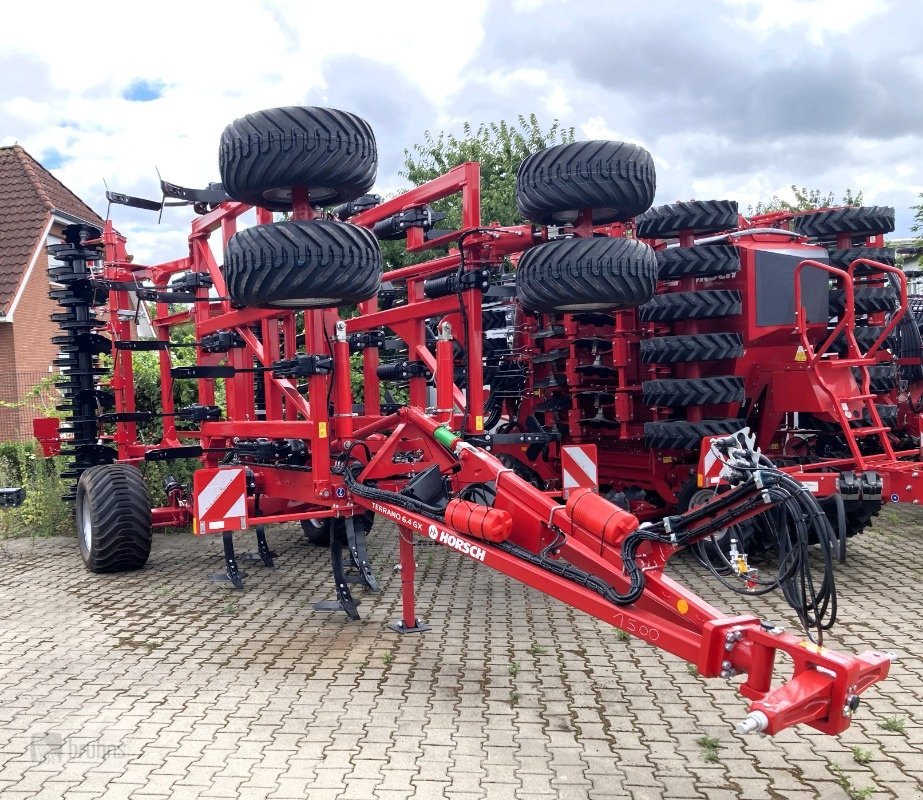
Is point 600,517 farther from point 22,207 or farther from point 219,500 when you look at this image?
point 22,207

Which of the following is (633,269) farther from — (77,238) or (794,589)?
(77,238)

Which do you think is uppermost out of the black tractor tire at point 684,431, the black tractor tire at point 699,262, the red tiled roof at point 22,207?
the red tiled roof at point 22,207

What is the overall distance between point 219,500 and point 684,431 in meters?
3.67

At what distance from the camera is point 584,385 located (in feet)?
27.6

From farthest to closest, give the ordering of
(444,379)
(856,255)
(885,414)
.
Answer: (856,255), (885,414), (444,379)

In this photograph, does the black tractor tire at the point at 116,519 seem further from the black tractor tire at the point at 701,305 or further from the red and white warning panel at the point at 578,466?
the black tractor tire at the point at 701,305

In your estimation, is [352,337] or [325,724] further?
[352,337]

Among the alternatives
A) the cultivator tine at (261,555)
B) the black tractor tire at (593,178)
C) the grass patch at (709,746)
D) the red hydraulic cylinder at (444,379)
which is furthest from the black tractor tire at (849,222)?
the cultivator tine at (261,555)

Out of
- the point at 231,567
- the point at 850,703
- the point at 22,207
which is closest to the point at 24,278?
the point at 22,207

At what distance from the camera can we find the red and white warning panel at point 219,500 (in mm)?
5535

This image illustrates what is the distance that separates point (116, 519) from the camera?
23.4ft

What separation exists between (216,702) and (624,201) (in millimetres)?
3640

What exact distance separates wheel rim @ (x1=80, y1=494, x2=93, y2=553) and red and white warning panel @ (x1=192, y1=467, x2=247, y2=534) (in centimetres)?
229

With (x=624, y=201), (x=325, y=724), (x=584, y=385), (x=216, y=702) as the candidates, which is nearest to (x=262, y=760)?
(x=325, y=724)
